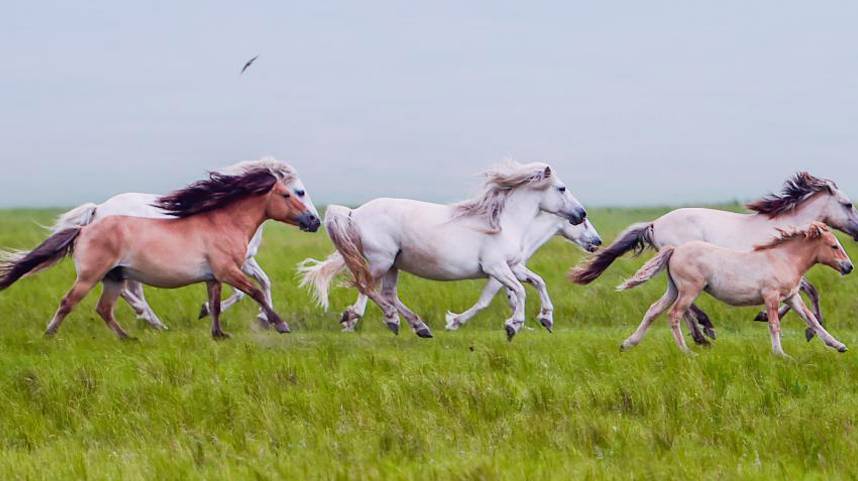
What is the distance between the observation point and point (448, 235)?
498 inches

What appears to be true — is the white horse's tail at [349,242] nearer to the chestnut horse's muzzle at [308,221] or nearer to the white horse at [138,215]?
the chestnut horse's muzzle at [308,221]

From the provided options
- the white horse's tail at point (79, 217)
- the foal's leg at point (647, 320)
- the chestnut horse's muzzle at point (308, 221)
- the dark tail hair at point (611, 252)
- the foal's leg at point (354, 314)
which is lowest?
the foal's leg at point (354, 314)

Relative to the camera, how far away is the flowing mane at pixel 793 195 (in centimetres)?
1340

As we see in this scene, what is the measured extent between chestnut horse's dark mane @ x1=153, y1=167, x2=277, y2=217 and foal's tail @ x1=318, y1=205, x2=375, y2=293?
2.41ft

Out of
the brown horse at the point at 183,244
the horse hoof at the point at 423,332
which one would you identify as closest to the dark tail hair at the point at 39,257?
the brown horse at the point at 183,244

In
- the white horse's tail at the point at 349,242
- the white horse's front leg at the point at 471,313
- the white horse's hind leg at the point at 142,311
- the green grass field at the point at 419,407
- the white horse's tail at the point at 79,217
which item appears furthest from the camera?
the white horse's tail at the point at 79,217

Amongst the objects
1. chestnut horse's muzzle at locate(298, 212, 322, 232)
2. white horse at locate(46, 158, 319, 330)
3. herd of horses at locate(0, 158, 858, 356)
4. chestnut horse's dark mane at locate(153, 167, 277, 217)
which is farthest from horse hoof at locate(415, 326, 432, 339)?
white horse at locate(46, 158, 319, 330)

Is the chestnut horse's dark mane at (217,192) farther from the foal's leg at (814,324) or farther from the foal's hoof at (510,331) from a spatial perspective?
the foal's leg at (814,324)

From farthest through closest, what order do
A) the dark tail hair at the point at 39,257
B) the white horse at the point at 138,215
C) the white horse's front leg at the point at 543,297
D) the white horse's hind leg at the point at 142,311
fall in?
1. the white horse at the point at 138,215
2. the white horse's hind leg at the point at 142,311
3. the white horse's front leg at the point at 543,297
4. the dark tail hair at the point at 39,257

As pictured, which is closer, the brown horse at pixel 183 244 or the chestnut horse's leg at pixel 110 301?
the brown horse at pixel 183 244

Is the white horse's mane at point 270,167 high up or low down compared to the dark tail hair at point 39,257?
up

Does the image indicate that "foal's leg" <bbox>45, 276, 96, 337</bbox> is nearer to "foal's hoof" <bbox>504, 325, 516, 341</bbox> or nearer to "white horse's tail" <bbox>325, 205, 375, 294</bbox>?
"white horse's tail" <bbox>325, 205, 375, 294</bbox>

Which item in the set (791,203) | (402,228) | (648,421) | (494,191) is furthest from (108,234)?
(791,203)

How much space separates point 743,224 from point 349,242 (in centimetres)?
420
